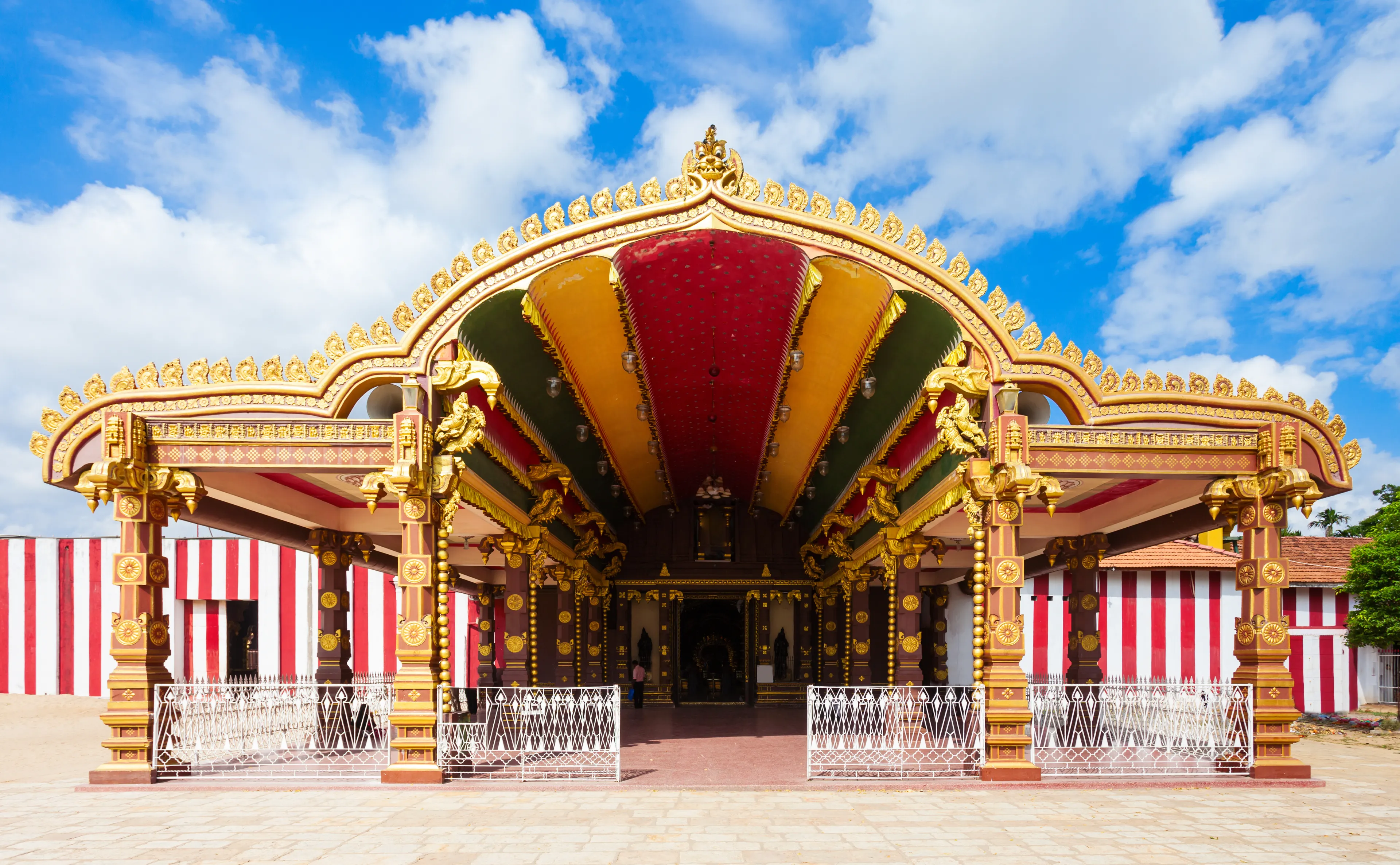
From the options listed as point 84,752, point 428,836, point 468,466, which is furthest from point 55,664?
point 428,836

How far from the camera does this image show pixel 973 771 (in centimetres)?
1079

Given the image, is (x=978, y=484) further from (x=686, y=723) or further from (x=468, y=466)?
(x=686, y=723)

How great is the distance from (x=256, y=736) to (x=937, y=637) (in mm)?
17940

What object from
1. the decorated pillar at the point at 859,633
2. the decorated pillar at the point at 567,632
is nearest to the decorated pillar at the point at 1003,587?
the decorated pillar at the point at 859,633

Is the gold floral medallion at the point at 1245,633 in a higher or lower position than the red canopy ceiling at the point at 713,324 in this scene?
lower

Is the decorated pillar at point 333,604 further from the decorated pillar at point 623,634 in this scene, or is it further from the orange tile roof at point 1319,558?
the orange tile roof at point 1319,558

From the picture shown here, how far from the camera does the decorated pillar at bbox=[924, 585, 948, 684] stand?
81.3 ft

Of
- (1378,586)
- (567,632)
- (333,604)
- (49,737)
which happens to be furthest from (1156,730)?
(49,737)

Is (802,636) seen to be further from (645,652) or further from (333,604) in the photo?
(333,604)

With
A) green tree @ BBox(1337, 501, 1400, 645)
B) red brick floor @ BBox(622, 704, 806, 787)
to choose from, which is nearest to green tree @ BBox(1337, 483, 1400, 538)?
green tree @ BBox(1337, 501, 1400, 645)

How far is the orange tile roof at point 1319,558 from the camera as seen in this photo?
23.8m

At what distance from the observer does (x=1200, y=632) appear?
2442 cm

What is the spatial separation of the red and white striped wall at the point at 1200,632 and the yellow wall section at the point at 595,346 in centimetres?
1214

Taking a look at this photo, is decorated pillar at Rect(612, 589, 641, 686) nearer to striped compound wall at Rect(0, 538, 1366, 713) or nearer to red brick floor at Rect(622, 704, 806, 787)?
red brick floor at Rect(622, 704, 806, 787)
